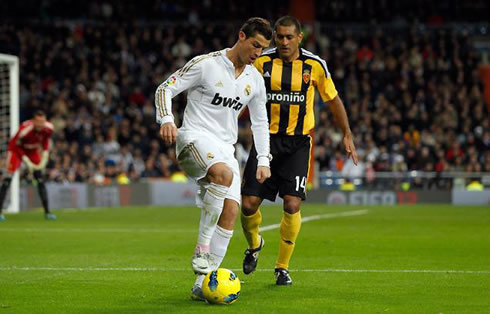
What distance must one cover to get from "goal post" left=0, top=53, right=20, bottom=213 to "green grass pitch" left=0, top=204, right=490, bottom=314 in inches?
118

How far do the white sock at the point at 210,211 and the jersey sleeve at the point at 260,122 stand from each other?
73 cm

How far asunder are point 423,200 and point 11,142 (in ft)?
41.9

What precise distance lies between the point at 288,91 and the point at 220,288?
2489mm

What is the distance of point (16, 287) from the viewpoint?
8.30m

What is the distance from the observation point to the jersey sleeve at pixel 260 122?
26.2 feet

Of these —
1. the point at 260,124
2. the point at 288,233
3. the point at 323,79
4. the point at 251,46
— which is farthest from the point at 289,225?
the point at 251,46

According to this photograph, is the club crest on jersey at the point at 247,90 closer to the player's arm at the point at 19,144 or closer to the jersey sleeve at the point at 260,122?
the jersey sleeve at the point at 260,122

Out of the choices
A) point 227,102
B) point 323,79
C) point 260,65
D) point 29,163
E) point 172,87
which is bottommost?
point 29,163

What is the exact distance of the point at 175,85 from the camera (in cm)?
752

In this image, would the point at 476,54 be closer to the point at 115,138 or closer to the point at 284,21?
the point at 115,138

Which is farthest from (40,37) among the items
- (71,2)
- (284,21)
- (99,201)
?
(284,21)

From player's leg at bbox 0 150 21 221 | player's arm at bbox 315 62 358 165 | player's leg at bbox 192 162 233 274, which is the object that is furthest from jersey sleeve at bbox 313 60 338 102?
player's leg at bbox 0 150 21 221

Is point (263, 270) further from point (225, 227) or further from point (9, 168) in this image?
point (9, 168)

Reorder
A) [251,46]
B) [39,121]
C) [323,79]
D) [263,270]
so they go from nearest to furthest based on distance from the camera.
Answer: [251,46] < [323,79] < [263,270] < [39,121]
